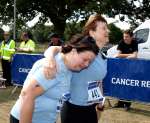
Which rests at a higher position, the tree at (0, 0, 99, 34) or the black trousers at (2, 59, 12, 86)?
the tree at (0, 0, 99, 34)

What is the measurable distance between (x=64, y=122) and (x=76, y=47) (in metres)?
1.18

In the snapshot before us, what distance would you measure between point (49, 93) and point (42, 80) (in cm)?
15

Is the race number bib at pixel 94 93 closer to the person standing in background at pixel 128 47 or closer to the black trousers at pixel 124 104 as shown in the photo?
the black trousers at pixel 124 104

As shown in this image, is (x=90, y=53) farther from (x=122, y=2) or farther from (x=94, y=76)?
(x=122, y=2)

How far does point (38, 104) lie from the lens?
293 centimetres

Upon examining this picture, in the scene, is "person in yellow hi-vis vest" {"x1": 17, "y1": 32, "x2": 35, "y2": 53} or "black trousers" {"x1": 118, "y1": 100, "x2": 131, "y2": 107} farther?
"person in yellow hi-vis vest" {"x1": 17, "y1": 32, "x2": 35, "y2": 53}

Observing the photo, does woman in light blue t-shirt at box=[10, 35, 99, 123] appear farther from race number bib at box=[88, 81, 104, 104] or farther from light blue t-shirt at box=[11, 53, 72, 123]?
race number bib at box=[88, 81, 104, 104]

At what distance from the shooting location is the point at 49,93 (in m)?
2.90

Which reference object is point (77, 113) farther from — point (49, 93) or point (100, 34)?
point (49, 93)

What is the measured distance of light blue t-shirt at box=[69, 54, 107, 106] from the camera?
371cm

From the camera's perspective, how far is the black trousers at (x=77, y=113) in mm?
3865

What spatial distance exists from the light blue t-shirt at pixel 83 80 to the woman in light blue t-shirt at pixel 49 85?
679 mm

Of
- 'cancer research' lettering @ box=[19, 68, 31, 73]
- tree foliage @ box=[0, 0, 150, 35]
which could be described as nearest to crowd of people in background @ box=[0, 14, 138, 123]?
'cancer research' lettering @ box=[19, 68, 31, 73]

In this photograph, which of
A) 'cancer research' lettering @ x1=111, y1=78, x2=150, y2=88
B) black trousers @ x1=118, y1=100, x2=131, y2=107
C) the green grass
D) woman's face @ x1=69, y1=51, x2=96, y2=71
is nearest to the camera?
woman's face @ x1=69, y1=51, x2=96, y2=71
